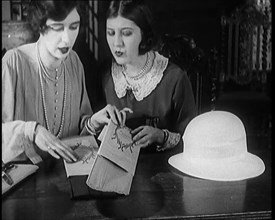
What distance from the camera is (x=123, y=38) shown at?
1335 millimetres

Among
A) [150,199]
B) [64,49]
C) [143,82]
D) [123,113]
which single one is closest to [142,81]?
[143,82]

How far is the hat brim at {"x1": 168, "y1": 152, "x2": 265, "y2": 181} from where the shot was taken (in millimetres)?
1327

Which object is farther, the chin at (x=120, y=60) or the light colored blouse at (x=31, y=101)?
the chin at (x=120, y=60)

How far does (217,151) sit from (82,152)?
1.24ft

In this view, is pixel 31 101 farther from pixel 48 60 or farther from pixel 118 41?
pixel 118 41

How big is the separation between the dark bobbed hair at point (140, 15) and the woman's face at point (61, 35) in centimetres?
10

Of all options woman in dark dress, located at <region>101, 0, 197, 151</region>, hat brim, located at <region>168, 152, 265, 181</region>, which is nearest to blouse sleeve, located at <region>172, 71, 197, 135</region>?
woman in dark dress, located at <region>101, 0, 197, 151</region>

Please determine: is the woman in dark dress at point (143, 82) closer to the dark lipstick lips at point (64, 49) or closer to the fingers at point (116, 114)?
the fingers at point (116, 114)

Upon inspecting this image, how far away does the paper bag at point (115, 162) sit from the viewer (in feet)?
4.02

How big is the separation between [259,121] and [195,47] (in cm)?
32

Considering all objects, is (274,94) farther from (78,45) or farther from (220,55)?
(78,45)

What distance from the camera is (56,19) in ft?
4.18

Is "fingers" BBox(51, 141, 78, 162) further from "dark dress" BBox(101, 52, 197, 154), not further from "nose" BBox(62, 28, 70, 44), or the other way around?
"nose" BBox(62, 28, 70, 44)

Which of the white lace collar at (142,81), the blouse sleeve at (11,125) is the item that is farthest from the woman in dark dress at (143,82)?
the blouse sleeve at (11,125)
